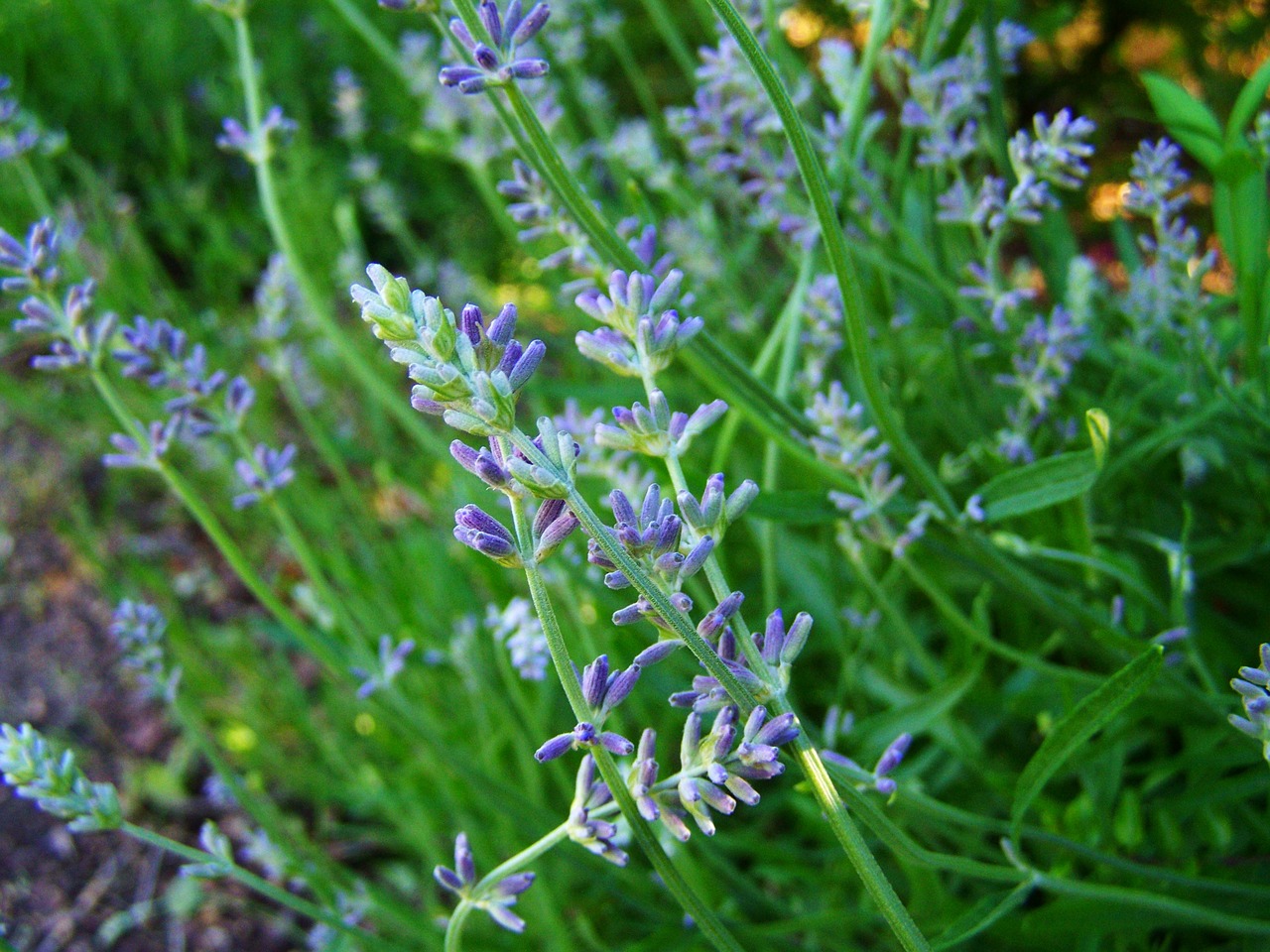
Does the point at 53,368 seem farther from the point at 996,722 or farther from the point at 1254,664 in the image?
the point at 1254,664

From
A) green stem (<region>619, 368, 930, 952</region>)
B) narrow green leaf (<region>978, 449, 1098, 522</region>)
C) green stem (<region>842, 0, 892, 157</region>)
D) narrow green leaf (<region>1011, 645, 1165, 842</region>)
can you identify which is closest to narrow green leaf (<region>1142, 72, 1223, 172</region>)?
green stem (<region>842, 0, 892, 157</region>)

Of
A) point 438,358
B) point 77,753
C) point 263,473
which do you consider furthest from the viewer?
point 77,753

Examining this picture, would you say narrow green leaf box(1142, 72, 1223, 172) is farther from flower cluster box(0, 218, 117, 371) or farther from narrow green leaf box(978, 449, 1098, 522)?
flower cluster box(0, 218, 117, 371)

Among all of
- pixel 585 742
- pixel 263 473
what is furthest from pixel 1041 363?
pixel 263 473

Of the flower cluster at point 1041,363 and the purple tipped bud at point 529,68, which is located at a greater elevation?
the purple tipped bud at point 529,68

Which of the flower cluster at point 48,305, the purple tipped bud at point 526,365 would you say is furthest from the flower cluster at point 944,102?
the flower cluster at point 48,305

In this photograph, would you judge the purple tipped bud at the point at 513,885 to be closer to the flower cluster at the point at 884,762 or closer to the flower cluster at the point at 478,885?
the flower cluster at the point at 478,885

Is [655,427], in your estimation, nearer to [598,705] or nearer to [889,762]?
[598,705]
